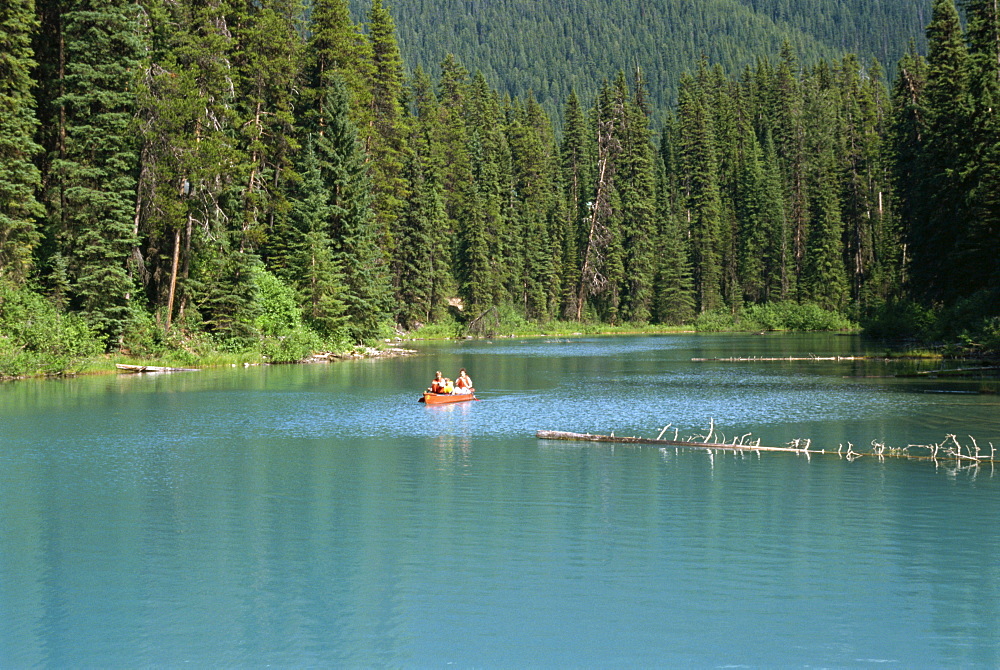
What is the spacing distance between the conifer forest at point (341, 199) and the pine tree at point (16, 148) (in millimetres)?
128

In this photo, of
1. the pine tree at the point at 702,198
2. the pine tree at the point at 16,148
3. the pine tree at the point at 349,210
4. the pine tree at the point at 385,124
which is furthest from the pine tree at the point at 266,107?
the pine tree at the point at 702,198

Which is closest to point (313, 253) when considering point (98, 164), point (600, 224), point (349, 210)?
point (349, 210)

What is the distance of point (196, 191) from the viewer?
4934 centimetres

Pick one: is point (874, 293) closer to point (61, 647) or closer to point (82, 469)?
point (82, 469)

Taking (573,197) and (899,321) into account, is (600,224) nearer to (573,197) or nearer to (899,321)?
(573,197)

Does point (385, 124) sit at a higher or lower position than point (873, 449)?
higher

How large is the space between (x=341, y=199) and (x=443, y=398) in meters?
30.7

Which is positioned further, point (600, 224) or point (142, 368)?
point (600, 224)

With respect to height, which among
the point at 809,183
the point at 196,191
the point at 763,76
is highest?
the point at 763,76

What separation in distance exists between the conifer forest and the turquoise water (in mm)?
18043

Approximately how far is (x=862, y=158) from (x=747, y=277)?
59.5 feet

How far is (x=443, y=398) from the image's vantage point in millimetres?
35594

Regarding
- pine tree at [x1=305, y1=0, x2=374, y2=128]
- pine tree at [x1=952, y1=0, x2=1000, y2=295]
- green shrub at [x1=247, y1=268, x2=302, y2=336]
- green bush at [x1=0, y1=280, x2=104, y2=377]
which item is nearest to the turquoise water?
green bush at [x1=0, y1=280, x2=104, y2=377]

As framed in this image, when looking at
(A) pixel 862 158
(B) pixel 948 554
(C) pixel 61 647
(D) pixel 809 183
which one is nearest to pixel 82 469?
(C) pixel 61 647
